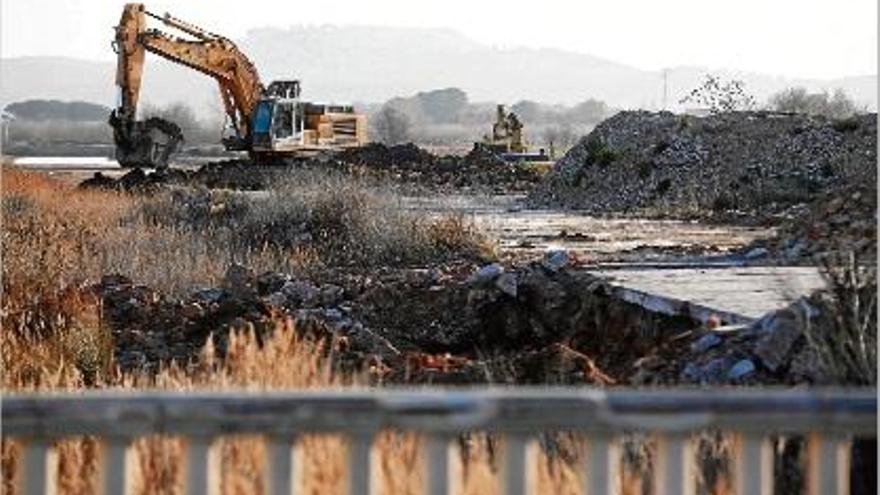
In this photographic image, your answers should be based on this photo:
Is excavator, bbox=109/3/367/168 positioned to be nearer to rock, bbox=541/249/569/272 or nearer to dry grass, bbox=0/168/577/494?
dry grass, bbox=0/168/577/494

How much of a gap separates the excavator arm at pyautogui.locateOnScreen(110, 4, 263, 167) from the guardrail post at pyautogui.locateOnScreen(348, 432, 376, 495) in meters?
33.6

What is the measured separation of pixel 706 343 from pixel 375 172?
34.8m

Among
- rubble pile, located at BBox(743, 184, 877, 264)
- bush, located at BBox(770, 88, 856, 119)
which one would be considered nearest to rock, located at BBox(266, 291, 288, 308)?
rubble pile, located at BBox(743, 184, 877, 264)

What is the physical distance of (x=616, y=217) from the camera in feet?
96.6

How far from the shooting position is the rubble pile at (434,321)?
10.3 m

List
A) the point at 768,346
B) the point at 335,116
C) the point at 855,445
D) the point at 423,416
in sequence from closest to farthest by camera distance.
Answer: the point at 423,416 → the point at 855,445 → the point at 768,346 → the point at 335,116

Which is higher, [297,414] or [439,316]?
[297,414]

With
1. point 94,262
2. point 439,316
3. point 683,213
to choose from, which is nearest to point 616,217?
point 683,213

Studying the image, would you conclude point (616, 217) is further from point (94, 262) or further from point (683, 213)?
point (94, 262)

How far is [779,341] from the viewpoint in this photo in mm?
8133

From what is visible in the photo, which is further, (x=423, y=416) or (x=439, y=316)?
(x=439, y=316)

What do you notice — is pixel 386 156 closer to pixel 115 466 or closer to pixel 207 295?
pixel 207 295

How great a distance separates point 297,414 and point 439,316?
9894mm

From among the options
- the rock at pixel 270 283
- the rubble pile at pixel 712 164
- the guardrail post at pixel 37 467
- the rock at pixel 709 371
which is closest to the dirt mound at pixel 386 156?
the rubble pile at pixel 712 164
